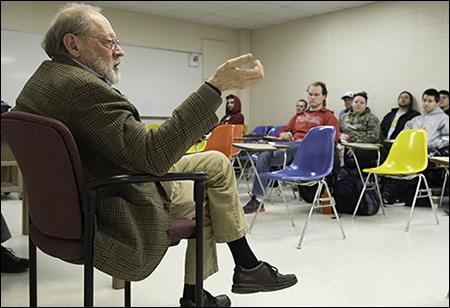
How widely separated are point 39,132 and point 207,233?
0.37m

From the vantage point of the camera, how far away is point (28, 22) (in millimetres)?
647

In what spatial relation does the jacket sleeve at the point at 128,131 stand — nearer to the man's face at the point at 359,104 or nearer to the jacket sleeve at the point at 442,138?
the man's face at the point at 359,104

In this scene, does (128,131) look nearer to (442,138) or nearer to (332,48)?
(332,48)

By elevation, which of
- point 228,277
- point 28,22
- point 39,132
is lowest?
point 228,277

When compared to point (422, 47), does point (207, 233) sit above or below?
below

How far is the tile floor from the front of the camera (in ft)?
1.80

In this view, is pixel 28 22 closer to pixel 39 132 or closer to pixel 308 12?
pixel 39 132

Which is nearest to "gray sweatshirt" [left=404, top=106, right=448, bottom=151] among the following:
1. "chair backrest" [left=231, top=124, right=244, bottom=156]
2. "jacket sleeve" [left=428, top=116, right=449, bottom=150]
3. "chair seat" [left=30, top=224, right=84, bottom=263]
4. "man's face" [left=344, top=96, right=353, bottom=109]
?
"jacket sleeve" [left=428, top=116, right=449, bottom=150]

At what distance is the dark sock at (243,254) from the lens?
497 mm

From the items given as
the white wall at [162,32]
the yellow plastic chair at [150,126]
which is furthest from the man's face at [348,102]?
the yellow plastic chair at [150,126]

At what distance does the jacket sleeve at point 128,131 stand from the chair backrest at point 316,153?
10 cm

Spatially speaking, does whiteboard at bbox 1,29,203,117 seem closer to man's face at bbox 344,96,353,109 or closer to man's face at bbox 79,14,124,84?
man's face at bbox 79,14,124,84

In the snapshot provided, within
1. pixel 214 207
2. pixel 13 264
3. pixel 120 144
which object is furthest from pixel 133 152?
pixel 13 264

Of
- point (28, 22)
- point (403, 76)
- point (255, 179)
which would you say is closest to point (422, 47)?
point (403, 76)
